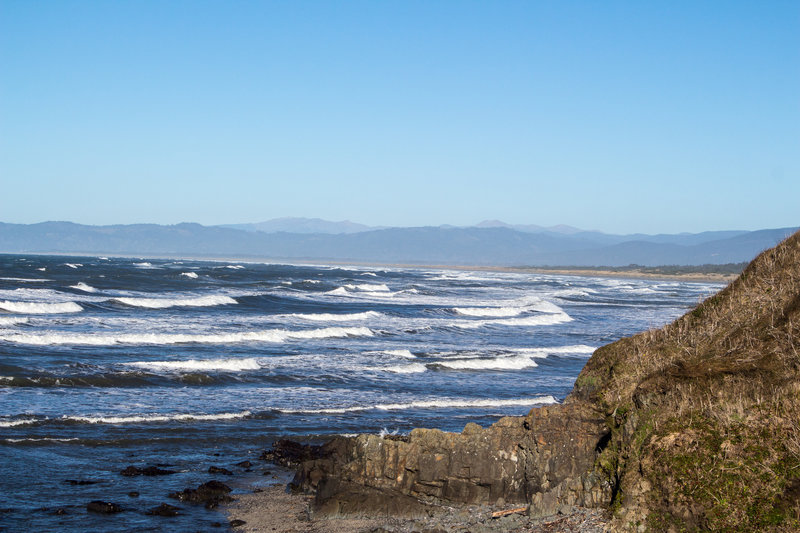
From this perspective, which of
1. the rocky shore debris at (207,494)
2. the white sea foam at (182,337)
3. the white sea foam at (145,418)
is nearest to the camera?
the rocky shore debris at (207,494)

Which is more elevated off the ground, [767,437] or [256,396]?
[767,437]

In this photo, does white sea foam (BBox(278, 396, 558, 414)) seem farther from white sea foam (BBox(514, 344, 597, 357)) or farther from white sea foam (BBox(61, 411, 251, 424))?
white sea foam (BBox(514, 344, 597, 357))

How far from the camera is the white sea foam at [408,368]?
77.3ft

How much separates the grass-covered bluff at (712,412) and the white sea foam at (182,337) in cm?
1973

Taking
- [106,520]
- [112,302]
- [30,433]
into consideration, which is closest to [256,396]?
[30,433]

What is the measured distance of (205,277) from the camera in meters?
72.0

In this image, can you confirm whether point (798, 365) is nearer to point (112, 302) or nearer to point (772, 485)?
point (772, 485)

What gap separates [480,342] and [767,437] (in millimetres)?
23859

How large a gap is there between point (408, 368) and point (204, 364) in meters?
6.34

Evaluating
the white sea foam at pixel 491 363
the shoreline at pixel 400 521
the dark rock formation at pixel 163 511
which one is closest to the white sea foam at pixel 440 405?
the white sea foam at pixel 491 363

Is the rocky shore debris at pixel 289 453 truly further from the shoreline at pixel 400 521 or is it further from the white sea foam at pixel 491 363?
the white sea foam at pixel 491 363

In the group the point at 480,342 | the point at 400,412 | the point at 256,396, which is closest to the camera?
the point at 400,412

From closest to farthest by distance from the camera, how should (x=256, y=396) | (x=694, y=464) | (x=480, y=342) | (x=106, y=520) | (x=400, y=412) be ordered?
(x=694, y=464), (x=106, y=520), (x=400, y=412), (x=256, y=396), (x=480, y=342)

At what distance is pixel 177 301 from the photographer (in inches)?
1766
